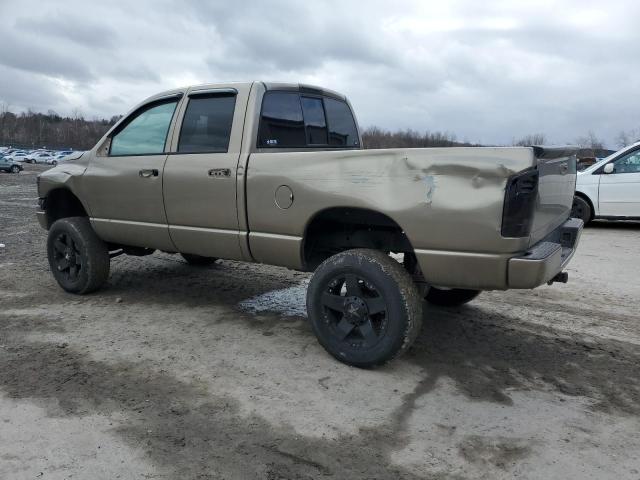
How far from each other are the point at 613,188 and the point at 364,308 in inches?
359

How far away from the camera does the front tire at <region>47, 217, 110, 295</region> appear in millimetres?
5164

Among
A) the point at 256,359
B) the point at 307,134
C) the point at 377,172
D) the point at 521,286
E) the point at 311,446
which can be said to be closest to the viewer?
the point at 311,446

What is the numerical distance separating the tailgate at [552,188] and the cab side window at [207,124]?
2.30 meters

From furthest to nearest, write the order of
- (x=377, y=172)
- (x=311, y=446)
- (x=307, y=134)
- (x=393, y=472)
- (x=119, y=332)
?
(x=307, y=134) < (x=119, y=332) < (x=377, y=172) < (x=311, y=446) < (x=393, y=472)

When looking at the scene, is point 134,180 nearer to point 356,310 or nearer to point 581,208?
point 356,310

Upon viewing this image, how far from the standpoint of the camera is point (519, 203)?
3000 millimetres

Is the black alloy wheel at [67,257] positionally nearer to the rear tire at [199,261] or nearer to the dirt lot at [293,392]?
the dirt lot at [293,392]

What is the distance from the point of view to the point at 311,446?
2.71 m

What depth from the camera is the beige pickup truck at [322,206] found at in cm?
309

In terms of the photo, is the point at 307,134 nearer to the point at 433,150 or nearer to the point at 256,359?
the point at 433,150

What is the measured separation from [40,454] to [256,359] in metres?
1.51


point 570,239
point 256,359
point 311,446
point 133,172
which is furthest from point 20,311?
point 570,239

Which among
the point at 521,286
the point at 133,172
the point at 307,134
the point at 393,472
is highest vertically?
the point at 307,134

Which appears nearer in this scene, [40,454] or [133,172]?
[40,454]
